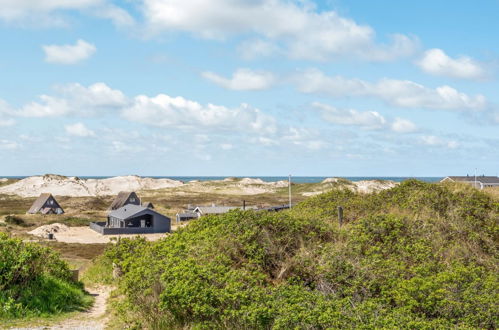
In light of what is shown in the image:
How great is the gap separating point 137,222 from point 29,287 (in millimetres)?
50564

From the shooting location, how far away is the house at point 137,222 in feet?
207

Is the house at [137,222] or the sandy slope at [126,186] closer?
the house at [137,222]

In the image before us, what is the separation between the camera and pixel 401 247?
14609 millimetres

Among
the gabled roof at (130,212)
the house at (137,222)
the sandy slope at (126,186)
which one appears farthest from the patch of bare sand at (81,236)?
the sandy slope at (126,186)

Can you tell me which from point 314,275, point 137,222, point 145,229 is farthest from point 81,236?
point 314,275

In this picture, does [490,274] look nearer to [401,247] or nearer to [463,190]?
[401,247]

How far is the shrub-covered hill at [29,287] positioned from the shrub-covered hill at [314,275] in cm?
214

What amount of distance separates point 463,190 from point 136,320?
55.4ft

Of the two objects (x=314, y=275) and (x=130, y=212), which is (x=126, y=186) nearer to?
(x=130, y=212)

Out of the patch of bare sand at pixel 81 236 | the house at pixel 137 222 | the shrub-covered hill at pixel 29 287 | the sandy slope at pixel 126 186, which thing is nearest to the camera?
the shrub-covered hill at pixel 29 287

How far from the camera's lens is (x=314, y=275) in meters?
12.8

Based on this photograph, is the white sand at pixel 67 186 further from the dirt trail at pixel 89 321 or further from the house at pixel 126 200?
the dirt trail at pixel 89 321

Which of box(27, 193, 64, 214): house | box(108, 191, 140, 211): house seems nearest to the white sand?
box(27, 193, 64, 214): house

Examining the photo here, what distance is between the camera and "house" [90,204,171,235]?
6319cm
